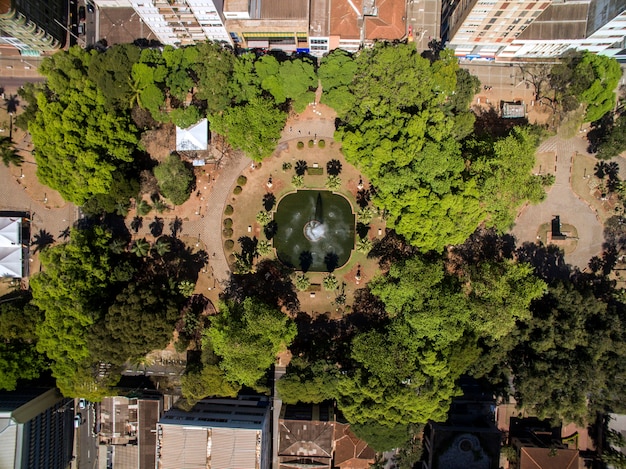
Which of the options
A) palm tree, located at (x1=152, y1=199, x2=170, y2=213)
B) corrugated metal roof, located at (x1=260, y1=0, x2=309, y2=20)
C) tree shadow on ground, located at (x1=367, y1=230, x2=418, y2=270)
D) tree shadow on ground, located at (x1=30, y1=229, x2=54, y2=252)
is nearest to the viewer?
corrugated metal roof, located at (x1=260, y1=0, x2=309, y2=20)

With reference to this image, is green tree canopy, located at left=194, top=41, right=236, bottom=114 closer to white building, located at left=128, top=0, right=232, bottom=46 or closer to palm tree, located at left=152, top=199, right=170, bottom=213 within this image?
white building, located at left=128, top=0, right=232, bottom=46

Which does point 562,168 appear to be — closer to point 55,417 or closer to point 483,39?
point 483,39

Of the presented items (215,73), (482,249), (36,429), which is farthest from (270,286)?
(36,429)

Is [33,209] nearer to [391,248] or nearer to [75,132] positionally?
[75,132]

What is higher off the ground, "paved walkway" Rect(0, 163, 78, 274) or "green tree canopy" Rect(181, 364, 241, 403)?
"paved walkway" Rect(0, 163, 78, 274)

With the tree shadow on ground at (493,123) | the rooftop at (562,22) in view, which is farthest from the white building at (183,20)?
the rooftop at (562,22)

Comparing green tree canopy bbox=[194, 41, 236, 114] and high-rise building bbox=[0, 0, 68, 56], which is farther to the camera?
green tree canopy bbox=[194, 41, 236, 114]

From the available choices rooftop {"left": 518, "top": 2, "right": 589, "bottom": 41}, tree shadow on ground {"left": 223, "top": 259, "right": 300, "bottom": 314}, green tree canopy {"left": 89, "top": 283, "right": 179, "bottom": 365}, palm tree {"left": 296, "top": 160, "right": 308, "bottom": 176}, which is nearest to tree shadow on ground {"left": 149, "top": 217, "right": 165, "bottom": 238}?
green tree canopy {"left": 89, "top": 283, "right": 179, "bottom": 365}

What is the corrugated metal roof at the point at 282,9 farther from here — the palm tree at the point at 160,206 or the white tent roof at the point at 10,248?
the white tent roof at the point at 10,248
